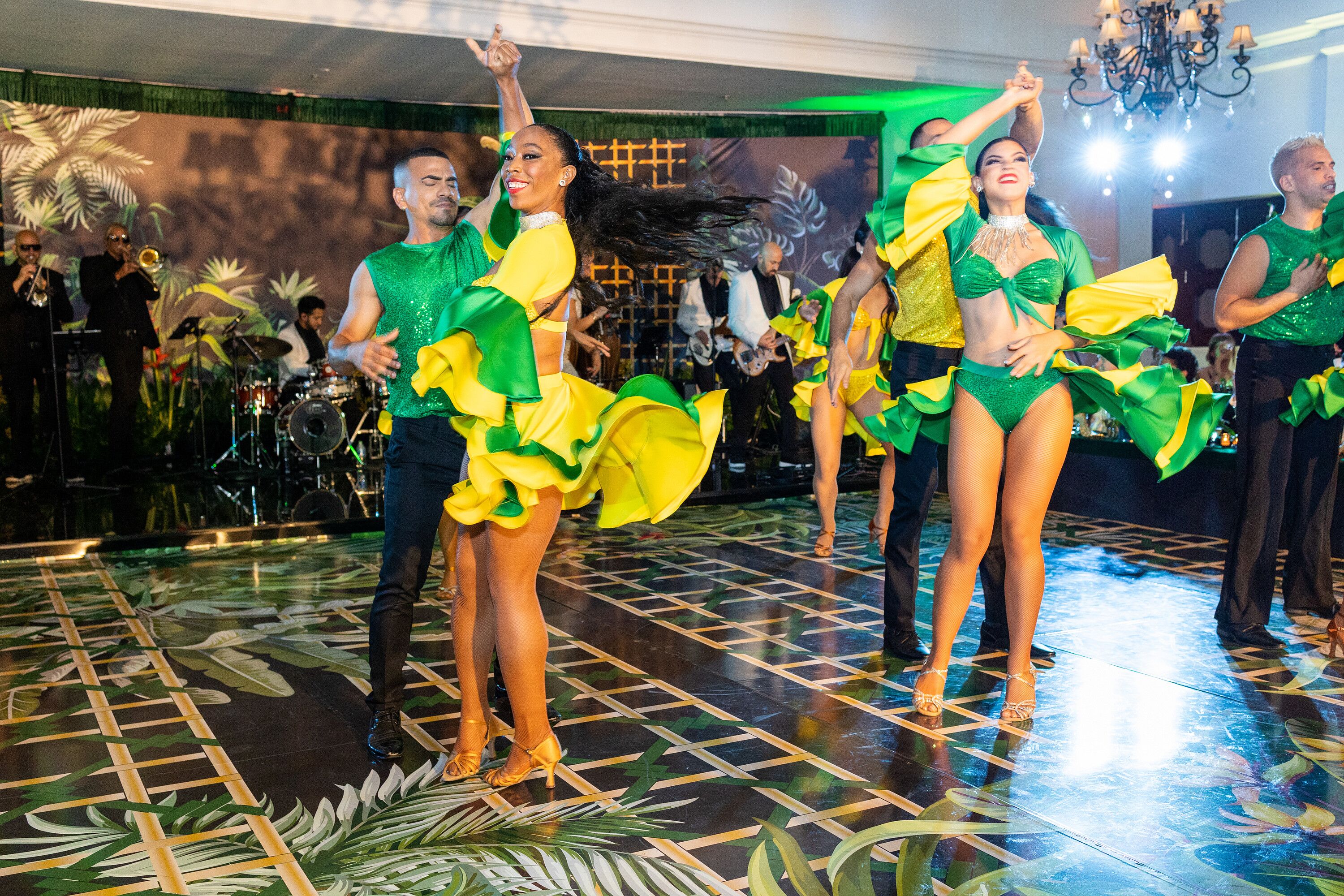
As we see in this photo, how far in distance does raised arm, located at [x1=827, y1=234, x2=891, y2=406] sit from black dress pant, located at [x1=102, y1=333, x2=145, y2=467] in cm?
709

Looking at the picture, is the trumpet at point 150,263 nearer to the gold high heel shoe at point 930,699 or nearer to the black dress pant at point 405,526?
the black dress pant at point 405,526

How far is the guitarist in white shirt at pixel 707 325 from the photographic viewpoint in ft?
33.9

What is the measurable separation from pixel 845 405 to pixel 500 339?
136 inches

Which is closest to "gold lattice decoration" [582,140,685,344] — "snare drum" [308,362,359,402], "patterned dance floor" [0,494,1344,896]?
"snare drum" [308,362,359,402]

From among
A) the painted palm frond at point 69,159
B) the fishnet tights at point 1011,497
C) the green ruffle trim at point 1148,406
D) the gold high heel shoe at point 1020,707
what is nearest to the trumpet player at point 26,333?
the painted palm frond at point 69,159

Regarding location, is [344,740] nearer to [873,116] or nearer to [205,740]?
[205,740]

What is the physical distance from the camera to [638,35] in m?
9.27

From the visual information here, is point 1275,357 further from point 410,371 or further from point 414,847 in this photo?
point 414,847

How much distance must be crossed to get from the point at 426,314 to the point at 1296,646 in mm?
3177

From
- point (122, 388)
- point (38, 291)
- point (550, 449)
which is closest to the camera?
point (550, 449)

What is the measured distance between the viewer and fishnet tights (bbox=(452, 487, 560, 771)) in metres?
2.88

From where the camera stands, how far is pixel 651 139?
38.6 feet

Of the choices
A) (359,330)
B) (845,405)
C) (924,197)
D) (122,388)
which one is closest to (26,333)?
A: (122,388)

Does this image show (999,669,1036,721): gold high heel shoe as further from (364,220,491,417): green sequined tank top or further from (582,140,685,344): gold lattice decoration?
(582,140,685,344): gold lattice decoration
